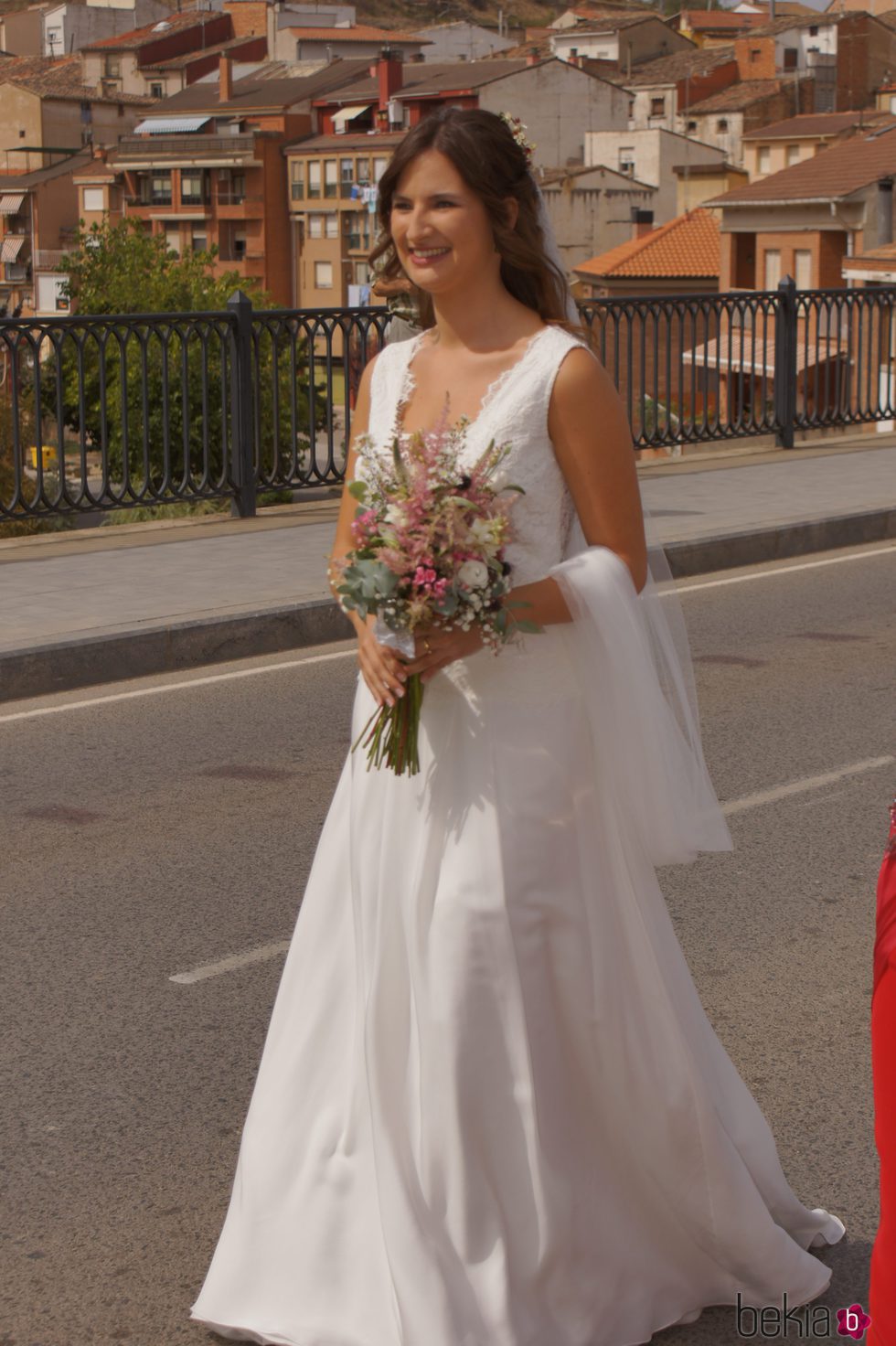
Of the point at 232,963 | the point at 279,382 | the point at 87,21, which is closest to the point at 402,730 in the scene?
the point at 232,963

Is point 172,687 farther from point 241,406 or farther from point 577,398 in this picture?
point 577,398

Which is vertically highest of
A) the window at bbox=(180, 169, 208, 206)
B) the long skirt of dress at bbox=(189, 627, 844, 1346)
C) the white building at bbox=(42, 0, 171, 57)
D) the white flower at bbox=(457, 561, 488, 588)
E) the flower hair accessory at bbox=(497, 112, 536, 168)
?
the white building at bbox=(42, 0, 171, 57)

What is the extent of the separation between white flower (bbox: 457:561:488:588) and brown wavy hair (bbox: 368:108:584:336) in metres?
0.55

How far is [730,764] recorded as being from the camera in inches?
285

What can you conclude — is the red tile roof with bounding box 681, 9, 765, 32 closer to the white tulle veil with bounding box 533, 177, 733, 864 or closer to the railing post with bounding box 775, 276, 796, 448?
the railing post with bounding box 775, 276, 796, 448

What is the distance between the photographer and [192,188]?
9469 cm

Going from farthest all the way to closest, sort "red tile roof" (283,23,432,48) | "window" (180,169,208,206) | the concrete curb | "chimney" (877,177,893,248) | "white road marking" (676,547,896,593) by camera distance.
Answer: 1. "red tile roof" (283,23,432,48)
2. "window" (180,169,208,206)
3. "chimney" (877,177,893,248)
4. "white road marking" (676,547,896,593)
5. the concrete curb

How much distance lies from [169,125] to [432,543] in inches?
3835

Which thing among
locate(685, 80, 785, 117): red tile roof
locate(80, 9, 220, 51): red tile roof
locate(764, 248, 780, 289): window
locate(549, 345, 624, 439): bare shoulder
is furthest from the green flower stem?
locate(80, 9, 220, 51): red tile roof

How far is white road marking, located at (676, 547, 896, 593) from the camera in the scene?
11.4 m

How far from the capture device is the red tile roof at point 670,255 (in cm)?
7225

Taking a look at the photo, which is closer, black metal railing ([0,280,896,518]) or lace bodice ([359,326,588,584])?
lace bodice ([359,326,588,584])

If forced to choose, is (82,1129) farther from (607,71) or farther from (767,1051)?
(607,71)

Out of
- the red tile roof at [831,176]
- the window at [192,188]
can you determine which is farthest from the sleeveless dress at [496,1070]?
the window at [192,188]
